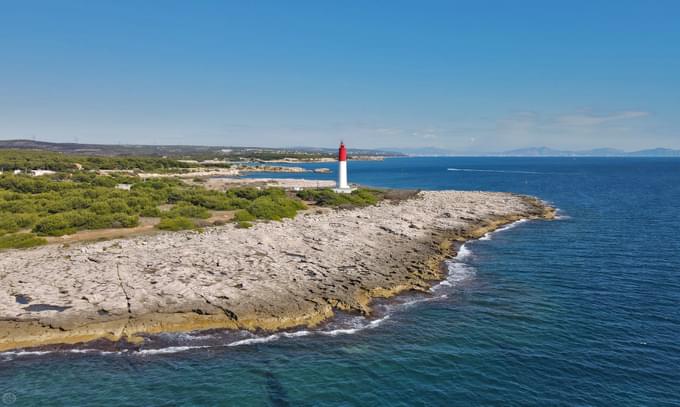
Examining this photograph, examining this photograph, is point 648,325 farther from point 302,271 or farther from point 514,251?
point 302,271

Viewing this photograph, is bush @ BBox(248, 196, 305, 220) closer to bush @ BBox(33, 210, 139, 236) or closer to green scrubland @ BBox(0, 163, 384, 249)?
green scrubland @ BBox(0, 163, 384, 249)

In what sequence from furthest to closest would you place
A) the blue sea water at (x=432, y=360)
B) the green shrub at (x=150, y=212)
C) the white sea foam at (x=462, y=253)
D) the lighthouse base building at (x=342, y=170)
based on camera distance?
the lighthouse base building at (x=342, y=170), the green shrub at (x=150, y=212), the white sea foam at (x=462, y=253), the blue sea water at (x=432, y=360)

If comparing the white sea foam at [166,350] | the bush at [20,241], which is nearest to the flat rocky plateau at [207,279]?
the white sea foam at [166,350]

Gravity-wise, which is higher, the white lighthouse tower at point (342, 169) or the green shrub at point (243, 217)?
the white lighthouse tower at point (342, 169)

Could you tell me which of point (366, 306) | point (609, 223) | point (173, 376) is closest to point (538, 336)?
point (366, 306)

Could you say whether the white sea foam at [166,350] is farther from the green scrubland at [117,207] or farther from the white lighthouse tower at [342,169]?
the white lighthouse tower at [342,169]

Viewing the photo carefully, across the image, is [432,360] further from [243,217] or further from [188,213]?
[188,213]

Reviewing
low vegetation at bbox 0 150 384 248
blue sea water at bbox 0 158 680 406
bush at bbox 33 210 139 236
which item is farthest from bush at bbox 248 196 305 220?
blue sea water at bbox 0 158 680 406
